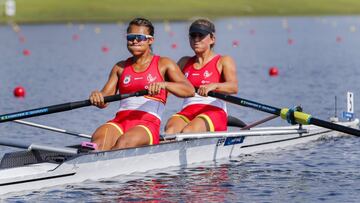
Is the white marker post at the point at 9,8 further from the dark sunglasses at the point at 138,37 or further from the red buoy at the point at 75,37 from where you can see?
the dark sunglasses at the point at 138,37

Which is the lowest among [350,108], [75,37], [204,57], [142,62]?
[350,108]

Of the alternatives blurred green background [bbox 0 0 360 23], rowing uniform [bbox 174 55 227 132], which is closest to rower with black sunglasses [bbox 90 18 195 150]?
rowing uniform [bbox 174 55 227 132]

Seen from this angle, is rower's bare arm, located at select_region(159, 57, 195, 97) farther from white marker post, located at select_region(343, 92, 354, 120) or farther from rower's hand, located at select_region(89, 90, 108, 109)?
white marker post, located at select_region(343, 92, 354, 120)

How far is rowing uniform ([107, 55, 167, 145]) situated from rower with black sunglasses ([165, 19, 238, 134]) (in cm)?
137

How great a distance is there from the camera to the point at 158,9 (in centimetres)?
11531

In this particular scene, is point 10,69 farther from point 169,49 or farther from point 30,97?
point 169,49

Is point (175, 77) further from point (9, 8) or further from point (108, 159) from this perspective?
point (9, 8)

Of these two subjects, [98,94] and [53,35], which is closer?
[98,94]

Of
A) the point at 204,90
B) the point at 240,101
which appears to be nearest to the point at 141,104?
the point at 204,90

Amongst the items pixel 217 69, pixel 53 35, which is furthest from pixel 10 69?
pixel 53 35

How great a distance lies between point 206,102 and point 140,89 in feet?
8.05

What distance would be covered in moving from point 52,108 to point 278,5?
4691 inches

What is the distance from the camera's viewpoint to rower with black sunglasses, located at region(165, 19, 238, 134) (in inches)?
709

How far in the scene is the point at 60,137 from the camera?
893 inches
